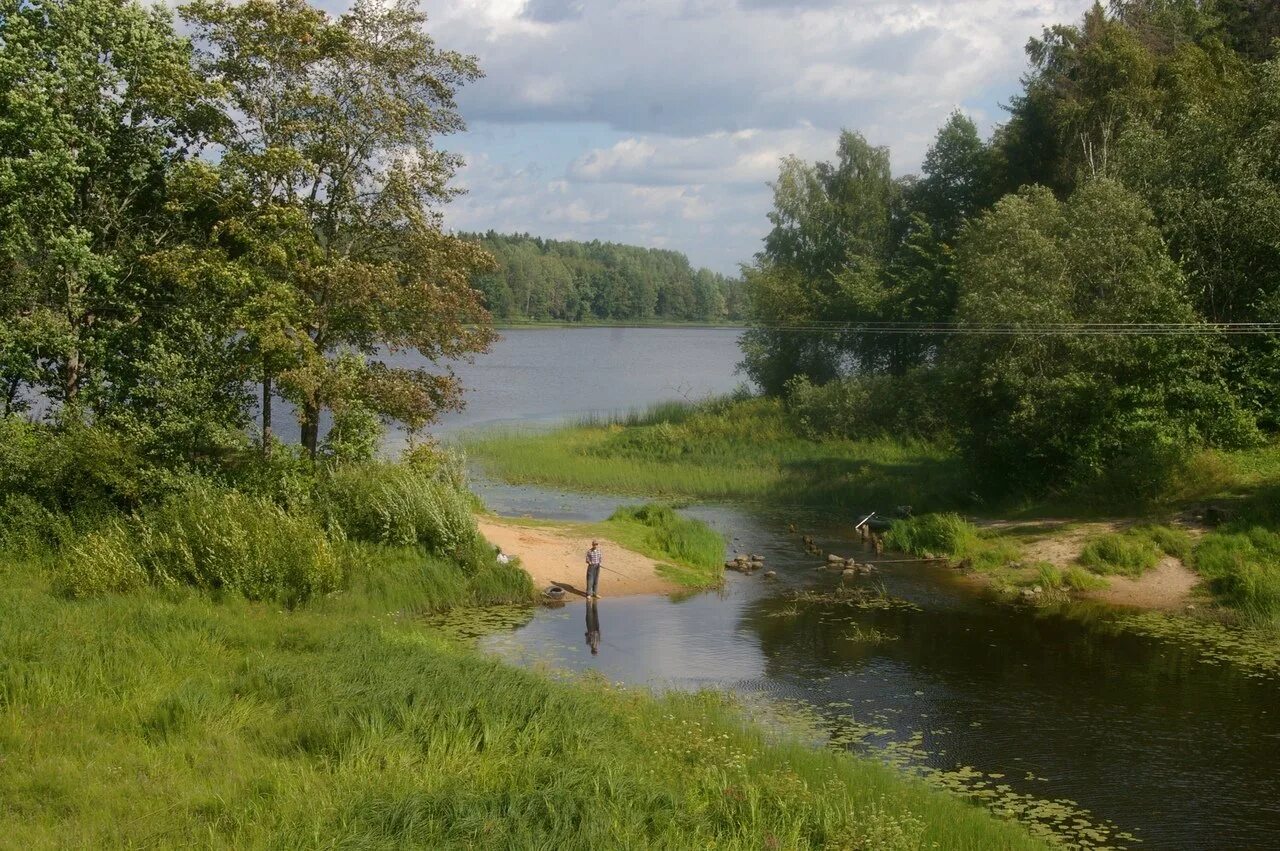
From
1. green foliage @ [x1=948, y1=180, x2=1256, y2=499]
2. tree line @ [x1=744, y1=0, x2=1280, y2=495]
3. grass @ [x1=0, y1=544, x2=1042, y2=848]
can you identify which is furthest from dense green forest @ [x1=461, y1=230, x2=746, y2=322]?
grass @ [x1=0, y1=544, x2=1042, y2=848]

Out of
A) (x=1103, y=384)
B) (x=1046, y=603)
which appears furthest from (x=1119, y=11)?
(x=1046, y=603)

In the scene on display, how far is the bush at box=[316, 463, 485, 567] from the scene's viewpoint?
92.2ft

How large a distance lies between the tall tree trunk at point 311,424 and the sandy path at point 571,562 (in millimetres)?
4753

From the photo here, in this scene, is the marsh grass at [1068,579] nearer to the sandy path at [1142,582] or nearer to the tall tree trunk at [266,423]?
the sandy path at [1142,582]

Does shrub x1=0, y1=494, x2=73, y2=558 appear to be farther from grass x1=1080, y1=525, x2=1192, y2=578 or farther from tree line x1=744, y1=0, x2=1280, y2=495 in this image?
tree line x1=744, y1=0, x2=1280, y2=495

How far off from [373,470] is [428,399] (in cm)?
221

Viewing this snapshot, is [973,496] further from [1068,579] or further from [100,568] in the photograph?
[100,568]

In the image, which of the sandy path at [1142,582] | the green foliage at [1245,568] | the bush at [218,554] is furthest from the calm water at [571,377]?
the green foliage at [1245,568]

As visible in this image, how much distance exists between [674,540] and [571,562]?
393 centimetres

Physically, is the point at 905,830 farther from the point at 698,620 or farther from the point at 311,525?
the point at 311,525

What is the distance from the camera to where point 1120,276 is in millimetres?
37625

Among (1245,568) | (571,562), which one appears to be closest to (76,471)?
(571,562)

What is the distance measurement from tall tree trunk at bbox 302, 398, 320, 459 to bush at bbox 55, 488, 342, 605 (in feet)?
9.96

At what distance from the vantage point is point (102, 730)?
15.2 meters
